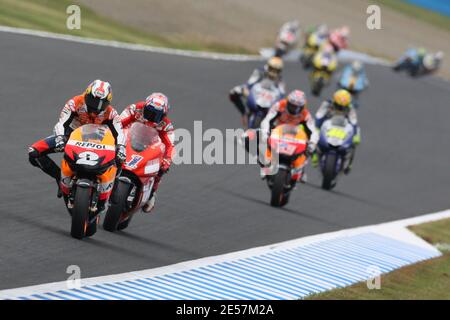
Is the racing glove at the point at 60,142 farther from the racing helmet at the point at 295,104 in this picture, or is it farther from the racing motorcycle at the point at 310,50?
the racing motorcycle at the point at 310,50

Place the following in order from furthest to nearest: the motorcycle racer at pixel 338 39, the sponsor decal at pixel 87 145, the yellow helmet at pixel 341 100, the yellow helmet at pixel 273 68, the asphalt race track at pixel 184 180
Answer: the motorcycle racer at pixel 338 39
the yellow helmet at pixel 273 68
the yellow helmet at pixel 341 100
the asphalt race track at pixel 184 180
the sponsor decal at pixel 87 145

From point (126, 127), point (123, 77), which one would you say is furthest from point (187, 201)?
point (123, 77)

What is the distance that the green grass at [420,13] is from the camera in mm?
44138

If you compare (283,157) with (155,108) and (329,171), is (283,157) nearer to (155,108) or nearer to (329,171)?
(329,171)

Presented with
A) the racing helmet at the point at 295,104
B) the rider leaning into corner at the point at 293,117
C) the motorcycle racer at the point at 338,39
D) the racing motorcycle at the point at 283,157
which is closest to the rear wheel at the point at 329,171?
the rider leaning into corner at the point at 293,117

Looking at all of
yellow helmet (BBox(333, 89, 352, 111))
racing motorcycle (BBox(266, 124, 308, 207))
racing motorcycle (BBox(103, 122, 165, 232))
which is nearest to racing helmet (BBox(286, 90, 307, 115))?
racing motorcycle (BBox(266, 124, 308, 207))

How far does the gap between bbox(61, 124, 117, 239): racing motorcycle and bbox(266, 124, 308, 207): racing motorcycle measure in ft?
16.0

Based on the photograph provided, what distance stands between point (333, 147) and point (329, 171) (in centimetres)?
38

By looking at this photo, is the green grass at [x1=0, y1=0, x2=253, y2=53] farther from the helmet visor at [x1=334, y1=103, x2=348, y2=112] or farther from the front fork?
the front fork

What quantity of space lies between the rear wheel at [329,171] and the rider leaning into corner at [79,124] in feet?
24.7

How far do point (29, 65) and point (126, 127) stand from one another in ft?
→ 29.3
